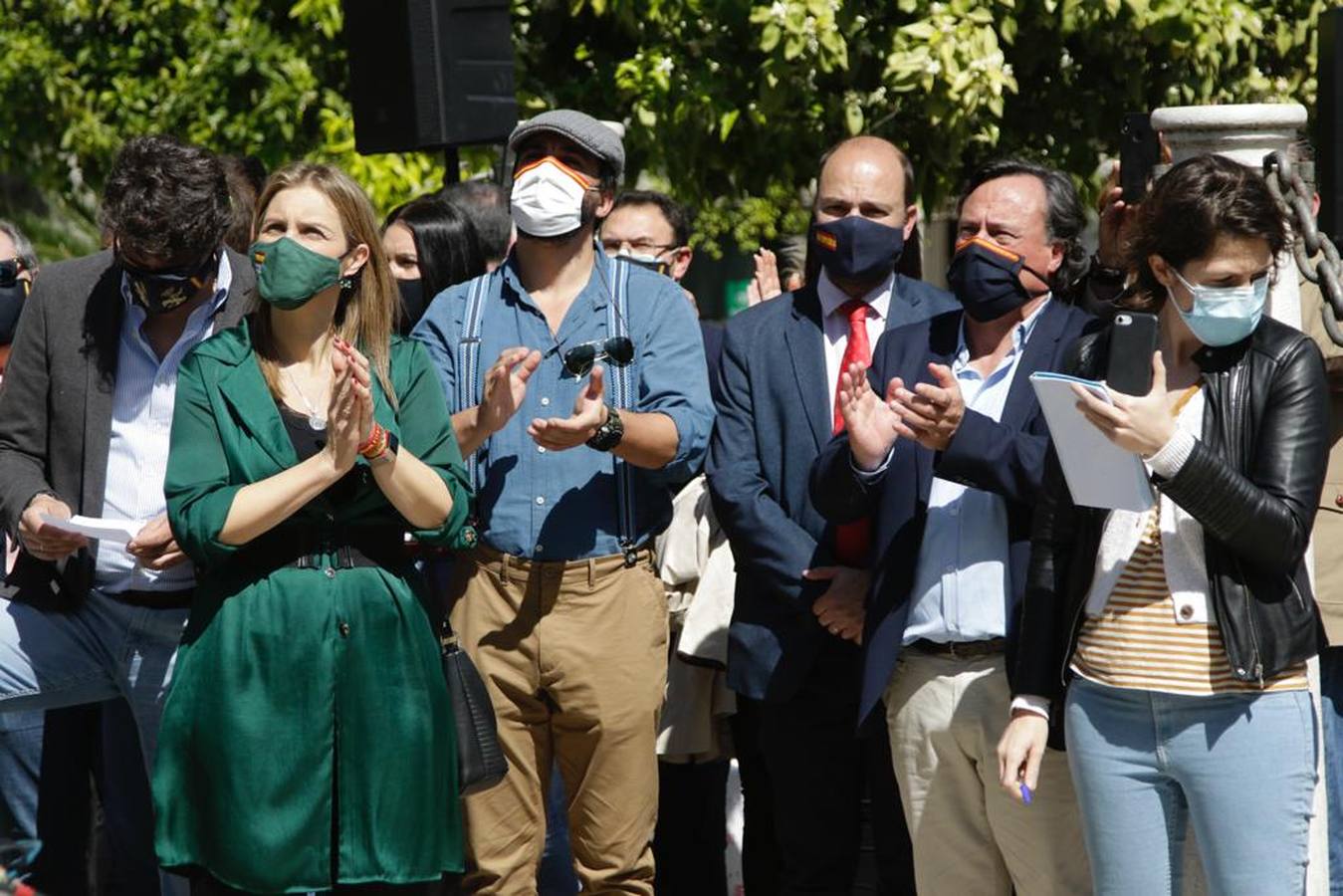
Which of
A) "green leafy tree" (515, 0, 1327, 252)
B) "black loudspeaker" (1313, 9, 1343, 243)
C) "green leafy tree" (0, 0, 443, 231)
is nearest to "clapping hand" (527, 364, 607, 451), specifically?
"black loudspeaker" (1313, 9, 1343, 243)

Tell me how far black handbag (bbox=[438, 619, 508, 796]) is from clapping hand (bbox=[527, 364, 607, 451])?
0.53 meters

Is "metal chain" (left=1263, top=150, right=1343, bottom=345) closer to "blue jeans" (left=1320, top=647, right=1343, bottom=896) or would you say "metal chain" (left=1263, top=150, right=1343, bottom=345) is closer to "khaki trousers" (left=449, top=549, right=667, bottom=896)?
"blue jeans" (left=1320, top=647, right=1343, bottom=896)

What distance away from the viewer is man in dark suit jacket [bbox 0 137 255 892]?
15.7 feet

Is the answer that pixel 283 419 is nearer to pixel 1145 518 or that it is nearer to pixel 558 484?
pixel 558 484

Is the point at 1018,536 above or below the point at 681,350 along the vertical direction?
below

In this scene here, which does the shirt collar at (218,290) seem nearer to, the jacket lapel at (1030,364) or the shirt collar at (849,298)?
the shirt collar at (849,298)

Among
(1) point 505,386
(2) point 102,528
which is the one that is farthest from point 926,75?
(2) point 102,528

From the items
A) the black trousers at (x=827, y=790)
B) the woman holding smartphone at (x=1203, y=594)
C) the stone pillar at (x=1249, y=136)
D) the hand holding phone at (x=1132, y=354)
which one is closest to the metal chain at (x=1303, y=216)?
the stone pillar at (x=1249, y=136)

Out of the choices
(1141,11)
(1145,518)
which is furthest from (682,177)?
(1145,518)

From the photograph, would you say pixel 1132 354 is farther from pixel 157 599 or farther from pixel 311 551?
pixel 157 599

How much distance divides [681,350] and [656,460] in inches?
15.4

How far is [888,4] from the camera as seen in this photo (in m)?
8.58

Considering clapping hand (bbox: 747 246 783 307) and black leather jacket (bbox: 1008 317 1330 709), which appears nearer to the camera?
black leather jacket (bbox: 1008 317 1330 709)

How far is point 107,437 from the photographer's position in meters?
4.87
